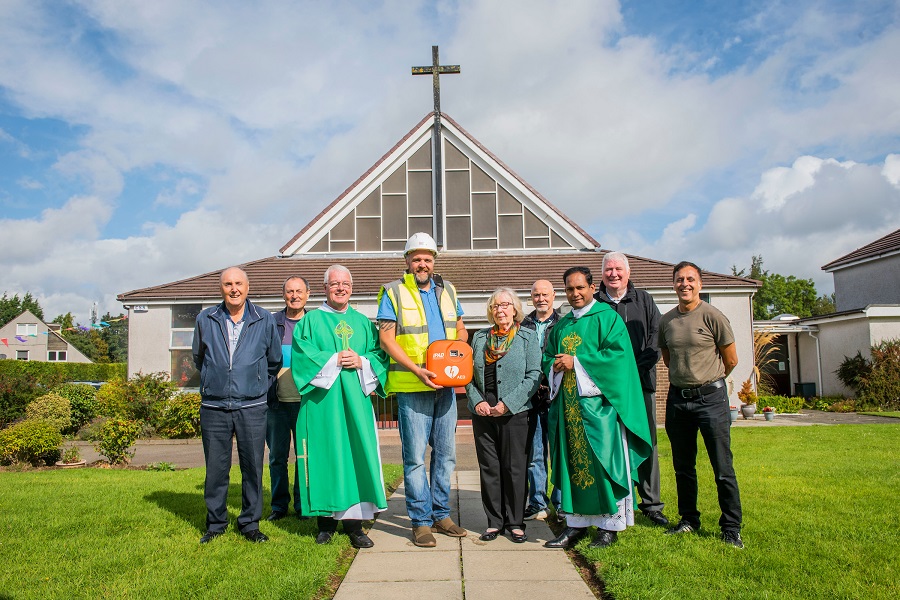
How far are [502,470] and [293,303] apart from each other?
245cm

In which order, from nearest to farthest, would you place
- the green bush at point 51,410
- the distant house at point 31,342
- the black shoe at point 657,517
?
the black shoe at point 657,517
the green bush at point 51,410
the distant house at point 31,342

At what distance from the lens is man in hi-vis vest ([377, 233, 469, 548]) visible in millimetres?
5172

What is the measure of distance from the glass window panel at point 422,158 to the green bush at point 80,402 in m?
10.0

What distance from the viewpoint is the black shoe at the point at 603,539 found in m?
4.84

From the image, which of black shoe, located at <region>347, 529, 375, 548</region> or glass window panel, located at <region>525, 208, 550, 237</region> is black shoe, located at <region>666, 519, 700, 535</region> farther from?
glass window panel, located at <region>525, 208, 550, 237</region>

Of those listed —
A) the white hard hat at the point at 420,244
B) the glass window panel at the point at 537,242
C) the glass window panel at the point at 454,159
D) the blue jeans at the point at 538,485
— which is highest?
the glass window panel at the point at 454,159

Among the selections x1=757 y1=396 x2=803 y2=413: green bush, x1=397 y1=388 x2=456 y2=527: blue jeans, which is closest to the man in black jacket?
x1=397 y1=388 x2=456 y2=527: blue jeans

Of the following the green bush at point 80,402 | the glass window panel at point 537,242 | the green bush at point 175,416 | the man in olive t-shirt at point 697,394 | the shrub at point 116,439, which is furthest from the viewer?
the glass window panel at point 537,242

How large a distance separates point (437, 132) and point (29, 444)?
12.5 meters

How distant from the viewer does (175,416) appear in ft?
46.8

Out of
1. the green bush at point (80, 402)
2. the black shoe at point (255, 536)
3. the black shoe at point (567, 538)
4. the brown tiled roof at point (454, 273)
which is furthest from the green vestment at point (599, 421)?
the green bush at point (80, 402)

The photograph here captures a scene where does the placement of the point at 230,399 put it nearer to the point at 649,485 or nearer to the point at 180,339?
the point at 649,485

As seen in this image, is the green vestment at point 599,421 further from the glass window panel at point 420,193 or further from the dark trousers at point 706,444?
the glass window panel at point 420,193

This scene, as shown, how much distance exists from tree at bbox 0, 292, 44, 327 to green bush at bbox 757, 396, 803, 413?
268 ft
